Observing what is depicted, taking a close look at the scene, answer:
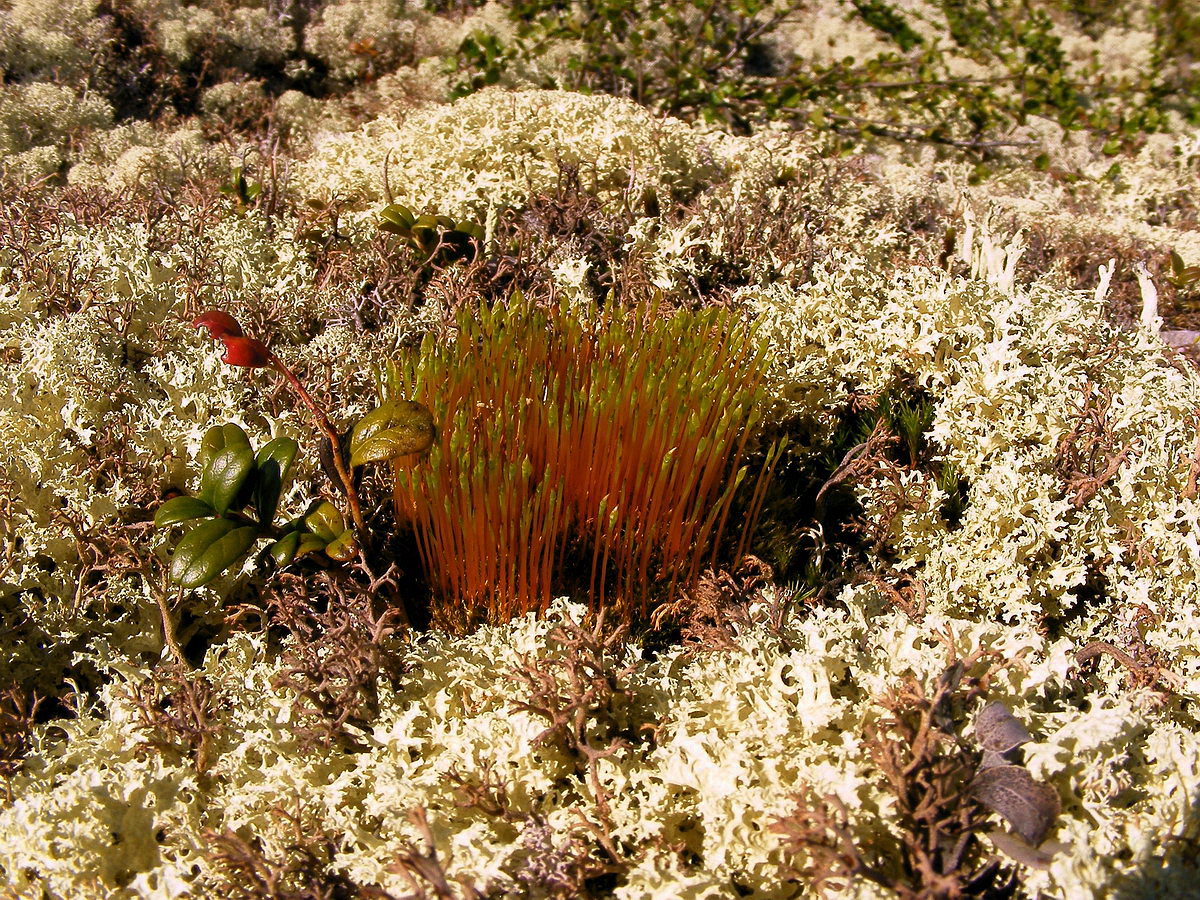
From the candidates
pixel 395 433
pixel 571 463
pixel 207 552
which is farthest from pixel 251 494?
pixel 571 463

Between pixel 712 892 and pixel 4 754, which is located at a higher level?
pixel 712 892

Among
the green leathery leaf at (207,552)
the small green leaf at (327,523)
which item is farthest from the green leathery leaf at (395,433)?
the green leathery leaf at (207,552)

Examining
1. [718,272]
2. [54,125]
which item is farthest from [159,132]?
[718,272]

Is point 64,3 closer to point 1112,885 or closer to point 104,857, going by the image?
point 104,857

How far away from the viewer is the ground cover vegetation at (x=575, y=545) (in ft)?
3.86

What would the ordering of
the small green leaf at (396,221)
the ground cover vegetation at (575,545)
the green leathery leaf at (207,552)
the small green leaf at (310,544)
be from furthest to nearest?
the small green leaf at (396,221) < the small green leaf at (310,544) < the green leathery leaf at (207,552) < the ground cover vegetation at (575,545)

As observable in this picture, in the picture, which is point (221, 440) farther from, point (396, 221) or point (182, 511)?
point (396, 221)

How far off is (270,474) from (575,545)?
55 centimetres

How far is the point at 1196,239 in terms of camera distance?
11.8 feet

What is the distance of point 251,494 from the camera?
1.50 metres

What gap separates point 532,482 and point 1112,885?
103 cm

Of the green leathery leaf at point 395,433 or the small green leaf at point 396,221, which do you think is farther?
the small green leaf at point 396,221

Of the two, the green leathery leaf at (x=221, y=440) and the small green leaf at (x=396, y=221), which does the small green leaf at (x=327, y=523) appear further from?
the small green leaf at (x=396, y=221)

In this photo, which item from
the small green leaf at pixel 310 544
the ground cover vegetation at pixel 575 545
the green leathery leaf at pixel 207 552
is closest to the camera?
the ground cover vegetation at pixel 575 545
